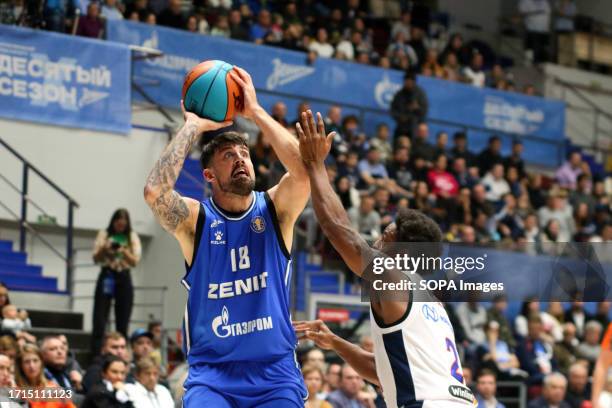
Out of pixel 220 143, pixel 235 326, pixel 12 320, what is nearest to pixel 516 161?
pixel 12 320

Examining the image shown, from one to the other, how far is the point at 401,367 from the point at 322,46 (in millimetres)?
14853

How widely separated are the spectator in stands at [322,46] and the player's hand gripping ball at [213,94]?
44.0ft

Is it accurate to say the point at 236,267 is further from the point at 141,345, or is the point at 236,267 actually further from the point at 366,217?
the point at 366,217

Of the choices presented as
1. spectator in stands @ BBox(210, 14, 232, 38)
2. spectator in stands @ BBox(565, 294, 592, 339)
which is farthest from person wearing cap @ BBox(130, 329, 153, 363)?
spectator in stands @ BBox(210, 14, 232, 38)

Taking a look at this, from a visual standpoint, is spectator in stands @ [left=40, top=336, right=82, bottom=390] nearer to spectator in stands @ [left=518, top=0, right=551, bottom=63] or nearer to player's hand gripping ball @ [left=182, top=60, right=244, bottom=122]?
player's hand gripping ball @ [left=182, top=60, right=244, bottom=122]

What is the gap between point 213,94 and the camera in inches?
259

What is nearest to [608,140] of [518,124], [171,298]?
[518,124]

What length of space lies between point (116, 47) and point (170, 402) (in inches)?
233

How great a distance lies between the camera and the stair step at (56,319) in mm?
13680

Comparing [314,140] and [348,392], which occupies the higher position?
[314,140]

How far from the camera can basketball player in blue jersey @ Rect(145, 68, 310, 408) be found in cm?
624

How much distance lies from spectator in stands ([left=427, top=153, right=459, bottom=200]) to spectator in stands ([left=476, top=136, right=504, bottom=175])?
1454 millimetres

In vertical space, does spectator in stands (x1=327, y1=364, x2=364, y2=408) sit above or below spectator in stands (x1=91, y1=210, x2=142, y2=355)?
below

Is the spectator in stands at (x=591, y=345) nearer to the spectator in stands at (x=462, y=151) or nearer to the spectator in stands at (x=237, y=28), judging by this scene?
the spectator in stands at (x=462, y=151)
